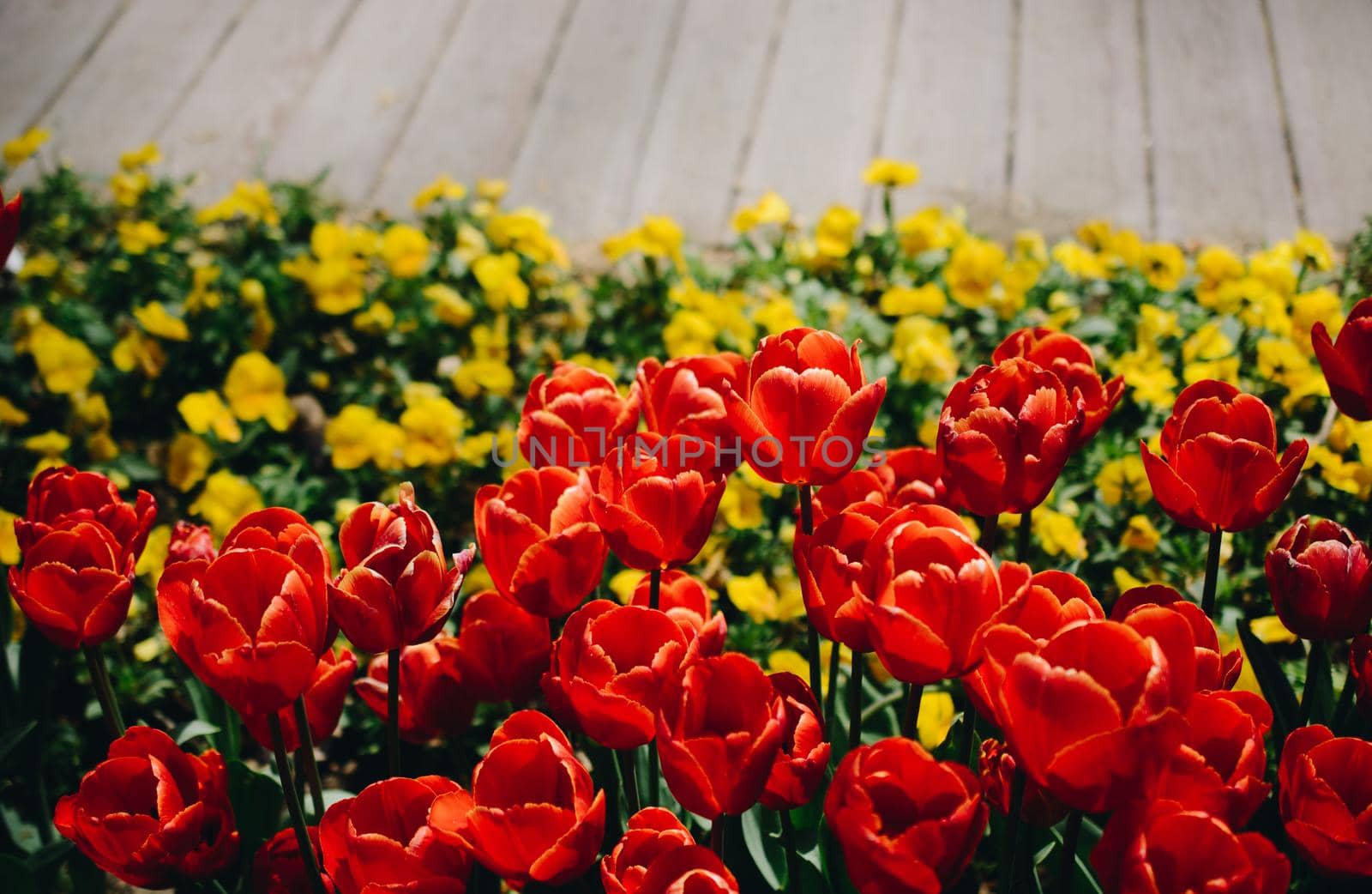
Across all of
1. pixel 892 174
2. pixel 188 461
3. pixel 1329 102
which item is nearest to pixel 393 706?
pixel 188 461

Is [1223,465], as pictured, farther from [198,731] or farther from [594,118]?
[594,118]

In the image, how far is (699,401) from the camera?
0.82 metres

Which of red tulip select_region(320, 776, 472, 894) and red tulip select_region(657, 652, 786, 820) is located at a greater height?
red tulip select_region(657, 652, 786, 820)

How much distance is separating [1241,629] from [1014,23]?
2411mm

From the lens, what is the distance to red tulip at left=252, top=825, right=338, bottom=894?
84 centimetres

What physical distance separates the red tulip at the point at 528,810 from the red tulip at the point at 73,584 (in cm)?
31

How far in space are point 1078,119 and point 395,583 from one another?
2412 millimetres

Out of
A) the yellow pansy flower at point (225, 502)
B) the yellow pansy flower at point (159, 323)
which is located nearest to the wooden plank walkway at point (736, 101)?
the yellow pansy flower at point (159, 323)

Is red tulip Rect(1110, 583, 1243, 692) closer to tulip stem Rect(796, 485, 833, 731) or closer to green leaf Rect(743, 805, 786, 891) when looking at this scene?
tulip stem Rect(796, 485, 833, 731)

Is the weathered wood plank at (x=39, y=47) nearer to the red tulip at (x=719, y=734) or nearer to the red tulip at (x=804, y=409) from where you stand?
the red tulip at (x=804, y=409)

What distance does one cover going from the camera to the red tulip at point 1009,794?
70cm

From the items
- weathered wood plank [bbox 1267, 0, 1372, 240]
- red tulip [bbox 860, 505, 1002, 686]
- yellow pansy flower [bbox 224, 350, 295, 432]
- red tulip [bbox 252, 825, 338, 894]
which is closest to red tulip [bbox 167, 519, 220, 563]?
red tulip [bbox 252, 825, 338, 894]

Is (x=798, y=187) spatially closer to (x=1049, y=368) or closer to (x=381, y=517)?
(x=1049, y=368)

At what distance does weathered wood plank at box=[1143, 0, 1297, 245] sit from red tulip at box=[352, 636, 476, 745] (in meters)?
2.01
